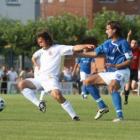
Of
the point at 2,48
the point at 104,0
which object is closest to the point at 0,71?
the point at 2,48

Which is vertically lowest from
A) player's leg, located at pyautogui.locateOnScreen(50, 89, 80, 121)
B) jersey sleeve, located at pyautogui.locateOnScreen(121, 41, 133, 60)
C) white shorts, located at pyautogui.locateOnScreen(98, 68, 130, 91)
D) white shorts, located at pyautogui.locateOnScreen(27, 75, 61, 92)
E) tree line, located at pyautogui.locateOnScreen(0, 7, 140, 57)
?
tree line, located at pyautogui.locateOnScreen(0, 7, 140, 57)

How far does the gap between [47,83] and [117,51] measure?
5.26 feet

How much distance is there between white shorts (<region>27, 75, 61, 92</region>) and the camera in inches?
603

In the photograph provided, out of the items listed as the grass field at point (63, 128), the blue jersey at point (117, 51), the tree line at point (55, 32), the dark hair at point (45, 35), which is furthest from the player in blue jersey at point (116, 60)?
the tree line at point (55, 32)

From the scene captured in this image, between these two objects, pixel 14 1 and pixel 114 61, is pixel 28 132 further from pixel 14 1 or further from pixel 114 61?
pixel 14 1

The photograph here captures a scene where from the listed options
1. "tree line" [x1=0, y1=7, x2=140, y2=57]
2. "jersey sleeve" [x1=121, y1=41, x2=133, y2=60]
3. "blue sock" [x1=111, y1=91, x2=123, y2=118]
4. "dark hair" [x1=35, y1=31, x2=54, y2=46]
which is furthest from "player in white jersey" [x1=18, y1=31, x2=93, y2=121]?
"tree line" [x1=0, y1=7, x2=140, y2=57]

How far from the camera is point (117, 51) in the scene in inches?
596

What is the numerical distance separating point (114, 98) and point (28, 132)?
340cm

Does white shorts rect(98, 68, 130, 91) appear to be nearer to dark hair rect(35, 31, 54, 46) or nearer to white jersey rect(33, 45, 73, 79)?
white jersey rect(33, 45, 73, 79)

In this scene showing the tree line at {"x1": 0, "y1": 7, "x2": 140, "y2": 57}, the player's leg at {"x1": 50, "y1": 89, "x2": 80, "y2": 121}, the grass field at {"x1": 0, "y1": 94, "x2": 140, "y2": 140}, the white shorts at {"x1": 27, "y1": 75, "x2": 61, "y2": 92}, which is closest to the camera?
the grass field at {"x1": 0, "y1": 94, "x2": 140, "y2": 140}

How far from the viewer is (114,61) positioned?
15242 mm

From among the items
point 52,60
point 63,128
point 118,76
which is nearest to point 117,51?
point 118,76

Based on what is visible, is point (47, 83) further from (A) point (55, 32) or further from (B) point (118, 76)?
(A) point (55, 32)

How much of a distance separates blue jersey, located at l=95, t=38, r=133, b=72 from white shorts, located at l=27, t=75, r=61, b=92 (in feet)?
3.51
